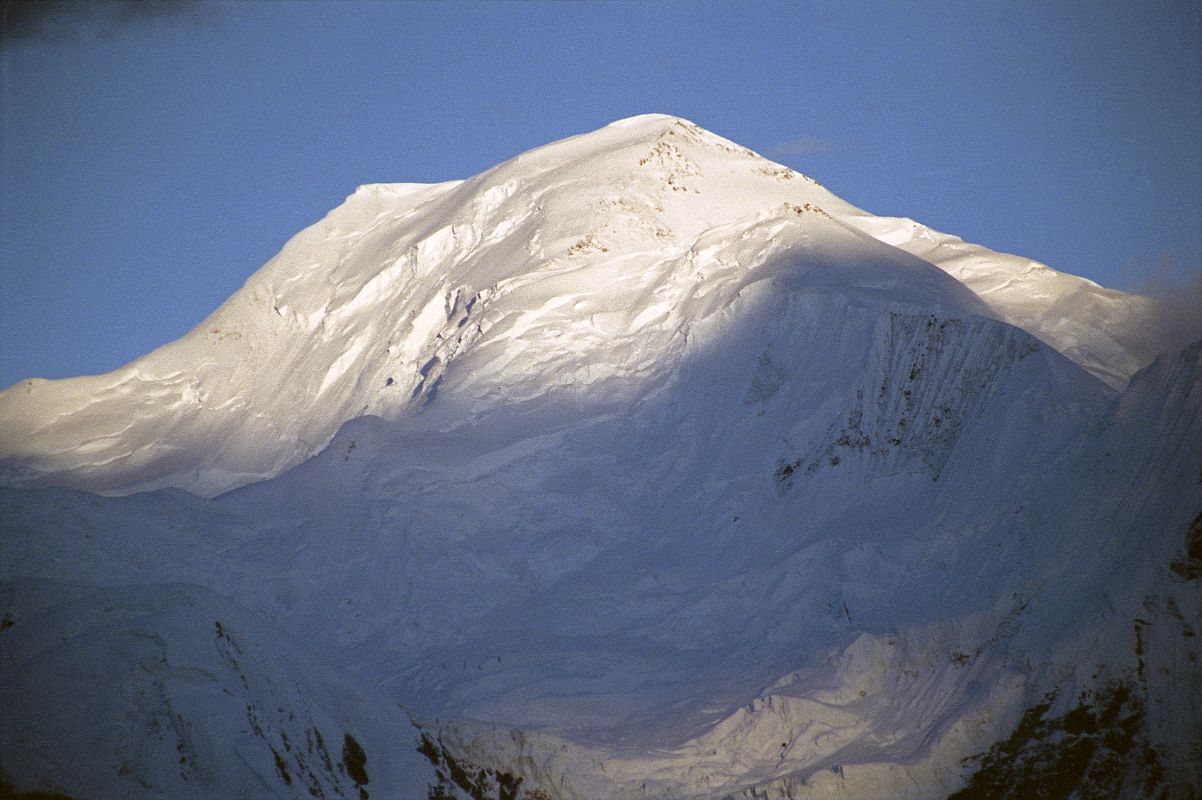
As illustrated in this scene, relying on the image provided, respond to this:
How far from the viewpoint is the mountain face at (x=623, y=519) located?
127 feet

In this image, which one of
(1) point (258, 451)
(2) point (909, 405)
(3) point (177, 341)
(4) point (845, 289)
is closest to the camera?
(2) point (909, 405)

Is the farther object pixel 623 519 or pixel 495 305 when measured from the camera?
pixel 495 305

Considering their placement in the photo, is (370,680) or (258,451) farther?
(258,451)

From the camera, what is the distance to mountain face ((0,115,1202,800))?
127ft

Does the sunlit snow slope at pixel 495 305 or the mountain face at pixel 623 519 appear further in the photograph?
the sunlit snow slope at pixel 495 305

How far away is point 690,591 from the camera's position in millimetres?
49531

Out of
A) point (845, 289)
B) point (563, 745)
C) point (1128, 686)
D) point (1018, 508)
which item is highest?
point (845, 289)

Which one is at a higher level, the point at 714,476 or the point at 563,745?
the point at 714,476

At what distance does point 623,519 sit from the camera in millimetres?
53125

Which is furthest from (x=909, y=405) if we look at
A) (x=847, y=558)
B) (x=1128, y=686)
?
(x=1128, y=686)

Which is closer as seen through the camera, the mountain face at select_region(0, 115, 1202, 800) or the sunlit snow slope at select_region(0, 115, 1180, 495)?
the mountain face at select_region(0, 115, 1202, 800)

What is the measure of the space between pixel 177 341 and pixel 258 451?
12737 mm

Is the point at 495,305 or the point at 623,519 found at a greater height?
the point at 495,305

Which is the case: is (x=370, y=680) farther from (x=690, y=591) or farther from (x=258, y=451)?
(x=258, y=451)
